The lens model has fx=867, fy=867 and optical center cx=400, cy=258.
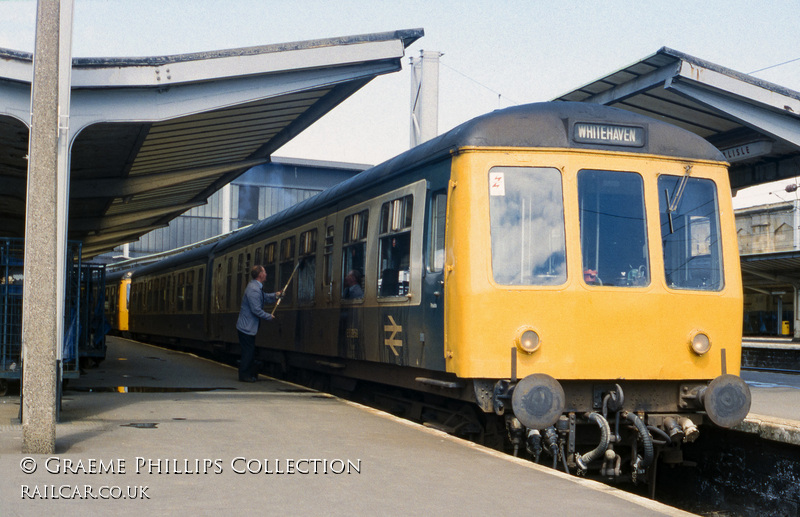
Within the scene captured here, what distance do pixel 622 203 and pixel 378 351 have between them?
312 centimetres

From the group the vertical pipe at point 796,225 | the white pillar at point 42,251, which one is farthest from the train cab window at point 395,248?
the vertical pipe at point 796,225

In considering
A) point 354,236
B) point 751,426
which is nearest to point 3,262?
point 354,236

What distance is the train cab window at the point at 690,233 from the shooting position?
7.62 metres

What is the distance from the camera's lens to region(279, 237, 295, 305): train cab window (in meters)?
13.0

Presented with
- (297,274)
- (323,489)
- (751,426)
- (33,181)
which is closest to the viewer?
(323,489)

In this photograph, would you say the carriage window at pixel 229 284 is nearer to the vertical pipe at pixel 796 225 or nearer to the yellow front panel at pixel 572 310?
the yellow front panel at pixel 572 310

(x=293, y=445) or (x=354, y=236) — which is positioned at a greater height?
(x=354, y=236)

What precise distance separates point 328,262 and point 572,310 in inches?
180

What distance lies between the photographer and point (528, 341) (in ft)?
23.6

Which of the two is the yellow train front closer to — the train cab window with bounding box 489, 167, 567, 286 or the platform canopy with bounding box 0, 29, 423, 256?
the train cab window with bounding box 489, 167, 567, 286

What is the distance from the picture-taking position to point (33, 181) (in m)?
6.57

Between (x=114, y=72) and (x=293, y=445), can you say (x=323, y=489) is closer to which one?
(x=293, y=445)

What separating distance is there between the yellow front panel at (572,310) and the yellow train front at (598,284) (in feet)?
0.03

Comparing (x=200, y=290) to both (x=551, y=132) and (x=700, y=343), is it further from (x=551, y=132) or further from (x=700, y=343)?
(x=700, y=343)
